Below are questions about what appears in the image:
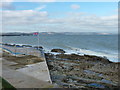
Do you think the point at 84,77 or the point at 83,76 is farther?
the point at 83,76

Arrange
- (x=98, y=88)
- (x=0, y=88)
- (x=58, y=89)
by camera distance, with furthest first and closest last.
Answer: (x=98, y=88) → (x=58, y=89) → (x=0, y=88)

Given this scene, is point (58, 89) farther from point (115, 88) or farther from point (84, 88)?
point (115, 88)

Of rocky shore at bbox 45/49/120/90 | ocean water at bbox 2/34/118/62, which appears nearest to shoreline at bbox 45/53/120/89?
rocky shore at bbox 45/49/120/90

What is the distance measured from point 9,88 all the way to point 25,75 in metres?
2.07

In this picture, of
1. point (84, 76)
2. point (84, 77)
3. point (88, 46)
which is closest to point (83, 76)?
point (84, 76)

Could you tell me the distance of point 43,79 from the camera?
6.68m

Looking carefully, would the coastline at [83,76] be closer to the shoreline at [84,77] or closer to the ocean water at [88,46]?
the shoreline at [84,77]

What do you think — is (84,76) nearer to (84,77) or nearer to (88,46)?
(84,77)

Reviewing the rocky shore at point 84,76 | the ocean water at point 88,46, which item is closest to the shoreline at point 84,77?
the rocky shore at point 84,76

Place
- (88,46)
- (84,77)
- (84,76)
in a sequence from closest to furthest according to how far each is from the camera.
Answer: (84,77) → (84,76) → (88,46)

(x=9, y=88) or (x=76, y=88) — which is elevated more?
(x=9, y=88)

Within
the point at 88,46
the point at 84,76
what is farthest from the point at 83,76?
the point at 88,46

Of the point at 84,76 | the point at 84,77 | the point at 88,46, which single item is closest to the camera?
the point at 84,77

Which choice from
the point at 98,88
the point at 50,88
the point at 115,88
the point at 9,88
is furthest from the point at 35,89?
the point at 115,88
